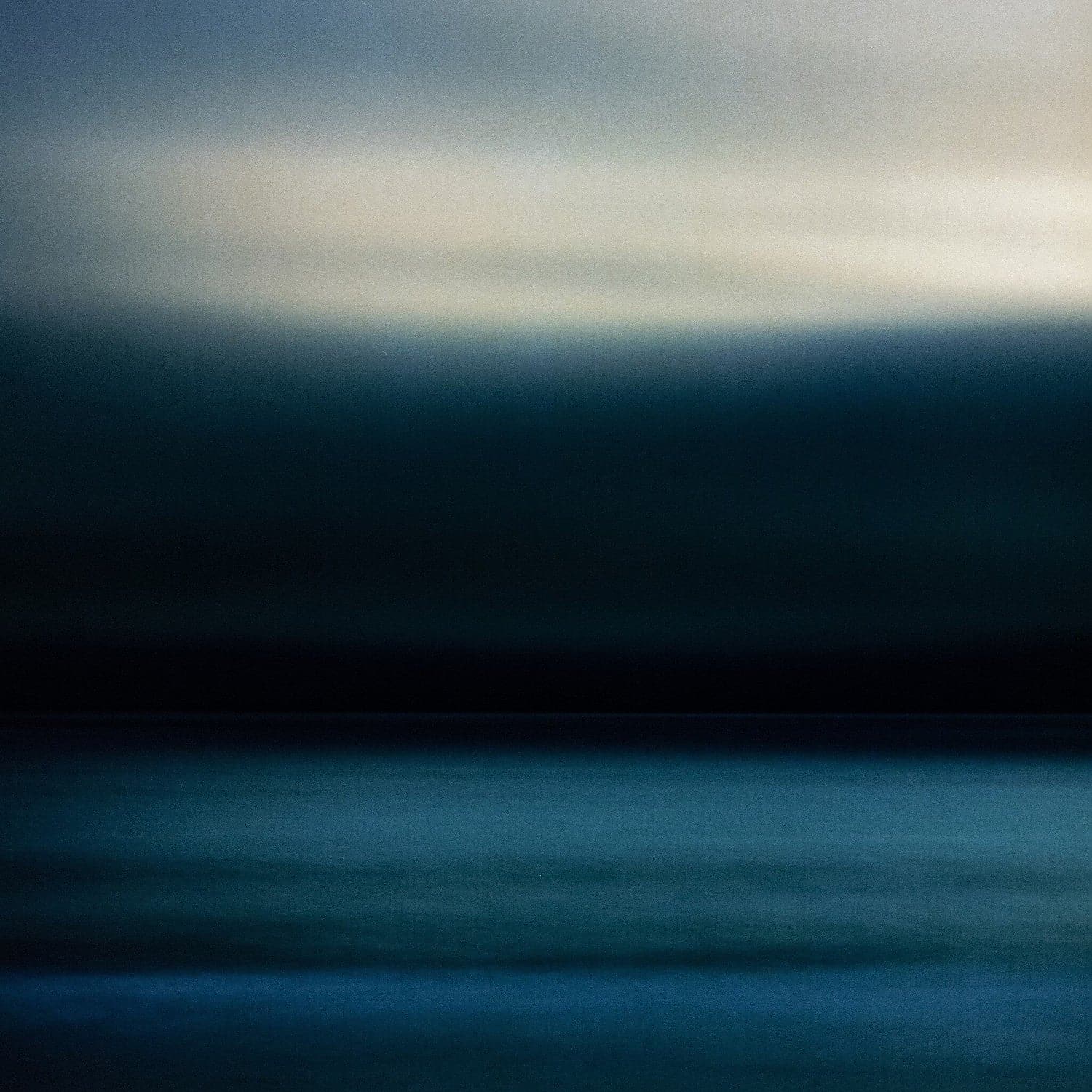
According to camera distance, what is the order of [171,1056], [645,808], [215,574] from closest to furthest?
[171,1056], [645,808], [215,574]

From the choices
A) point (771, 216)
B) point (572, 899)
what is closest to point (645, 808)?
point (572, 899)

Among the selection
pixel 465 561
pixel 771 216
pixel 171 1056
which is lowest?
pixel 171 1056

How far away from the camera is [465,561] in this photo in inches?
21.8

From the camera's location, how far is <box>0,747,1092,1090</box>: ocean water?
0.83 feet

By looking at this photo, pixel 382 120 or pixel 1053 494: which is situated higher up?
pixel 382 120

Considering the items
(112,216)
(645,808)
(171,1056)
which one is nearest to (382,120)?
(112,216)

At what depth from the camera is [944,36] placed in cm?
55

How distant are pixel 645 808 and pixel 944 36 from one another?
25 centimetres

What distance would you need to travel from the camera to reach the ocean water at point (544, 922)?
25cm

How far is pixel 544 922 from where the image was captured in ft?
1.06

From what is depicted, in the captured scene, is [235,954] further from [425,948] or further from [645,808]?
[645,808]

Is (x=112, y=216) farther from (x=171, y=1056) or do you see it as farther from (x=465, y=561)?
(x=171, y=1056)

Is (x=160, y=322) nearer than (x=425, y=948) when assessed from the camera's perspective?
No

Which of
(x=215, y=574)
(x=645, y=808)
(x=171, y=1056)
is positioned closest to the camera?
(x=171, y=1056)
